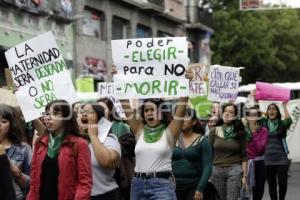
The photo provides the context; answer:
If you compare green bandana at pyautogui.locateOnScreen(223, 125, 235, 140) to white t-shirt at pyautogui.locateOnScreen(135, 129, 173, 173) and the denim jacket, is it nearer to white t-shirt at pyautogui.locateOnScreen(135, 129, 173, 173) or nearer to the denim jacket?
white t-shirt at pyautogui.locateOnScreen(135, 129, 173, 173)

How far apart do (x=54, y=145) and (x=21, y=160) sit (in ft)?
2.12

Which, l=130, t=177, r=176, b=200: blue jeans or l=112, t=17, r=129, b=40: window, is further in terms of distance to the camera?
l=112, t=17, r=129, b=40: window

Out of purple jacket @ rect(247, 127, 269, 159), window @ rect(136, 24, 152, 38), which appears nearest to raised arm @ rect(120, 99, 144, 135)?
purple jacket @ rect(247, 127, 269, 159)

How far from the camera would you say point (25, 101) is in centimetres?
795

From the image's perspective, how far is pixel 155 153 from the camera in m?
7.40

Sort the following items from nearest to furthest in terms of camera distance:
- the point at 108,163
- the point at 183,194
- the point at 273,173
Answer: the point at 108,163
the point at 183,194
the point at 273,173

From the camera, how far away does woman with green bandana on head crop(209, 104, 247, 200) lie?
984 centimetres

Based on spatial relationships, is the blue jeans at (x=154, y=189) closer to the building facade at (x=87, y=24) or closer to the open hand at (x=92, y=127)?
the open hand at (x=92, y=127)

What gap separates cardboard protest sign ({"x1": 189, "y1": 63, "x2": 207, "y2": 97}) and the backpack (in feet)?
20.2

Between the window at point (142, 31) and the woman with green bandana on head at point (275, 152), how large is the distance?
66.9ft

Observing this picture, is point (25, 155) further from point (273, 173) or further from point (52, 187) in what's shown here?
point (273, 173)

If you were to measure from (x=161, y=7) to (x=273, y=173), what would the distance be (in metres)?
22.2

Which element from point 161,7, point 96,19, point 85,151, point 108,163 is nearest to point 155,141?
point 108,163

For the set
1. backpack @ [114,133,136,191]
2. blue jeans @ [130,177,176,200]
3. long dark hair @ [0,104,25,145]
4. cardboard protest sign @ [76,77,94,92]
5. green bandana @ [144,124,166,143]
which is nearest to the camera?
long dark hair @ [0,104,25,145]
